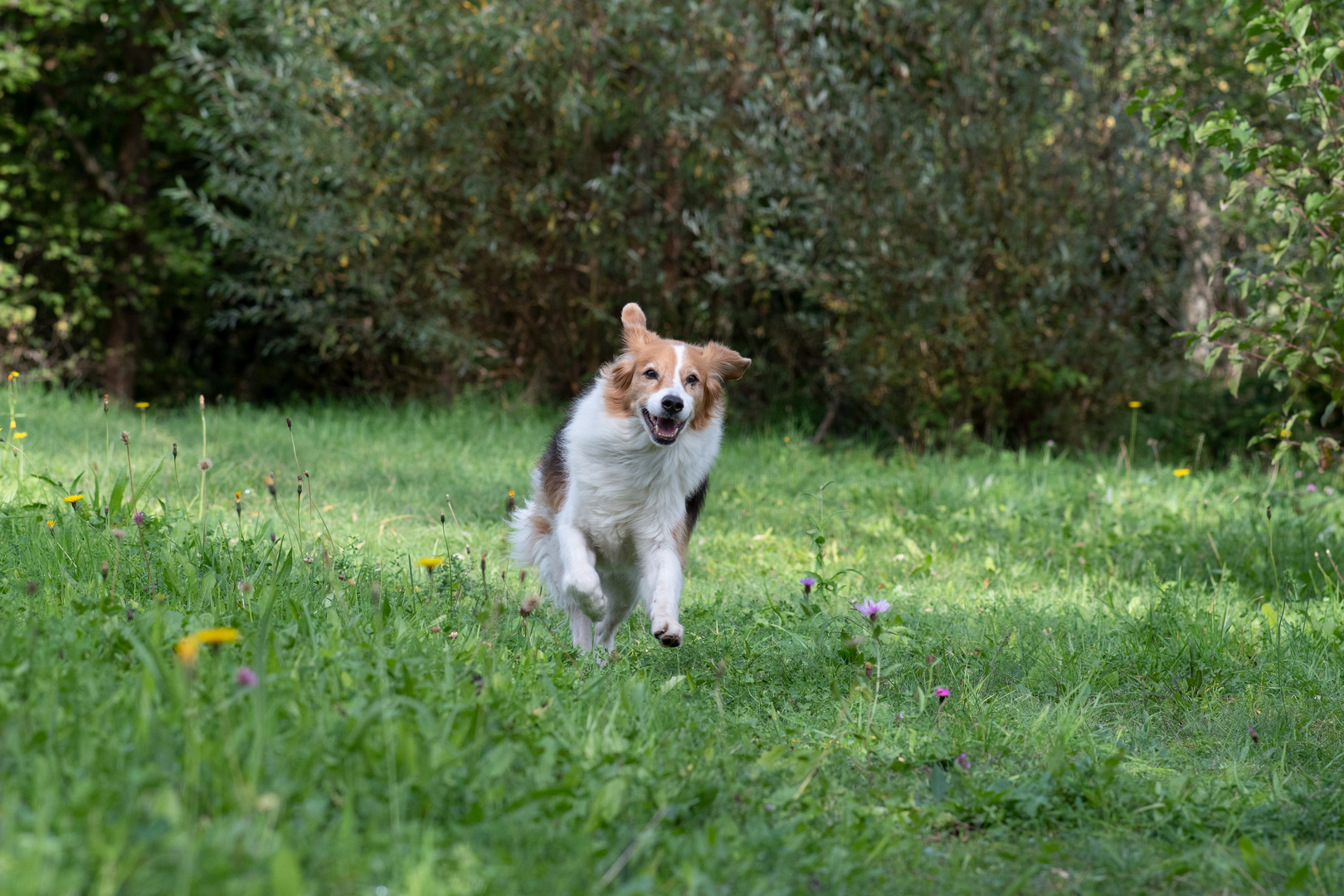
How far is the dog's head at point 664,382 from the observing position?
4320mm

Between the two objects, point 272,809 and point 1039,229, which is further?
point 1039,229

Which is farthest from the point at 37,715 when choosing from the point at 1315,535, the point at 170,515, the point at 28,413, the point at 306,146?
the point at 306,146

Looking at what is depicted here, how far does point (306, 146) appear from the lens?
33.2 ft

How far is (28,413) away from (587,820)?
748cm

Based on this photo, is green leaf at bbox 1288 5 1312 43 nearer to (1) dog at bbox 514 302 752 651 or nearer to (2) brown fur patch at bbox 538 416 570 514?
(1) dog at bbox 514 302 752 651

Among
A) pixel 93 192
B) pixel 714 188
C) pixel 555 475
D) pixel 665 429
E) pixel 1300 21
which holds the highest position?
pixel 1300 21

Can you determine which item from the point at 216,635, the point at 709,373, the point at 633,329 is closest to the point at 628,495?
the point at 709,373

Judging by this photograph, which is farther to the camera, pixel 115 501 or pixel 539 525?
pixel 539 525

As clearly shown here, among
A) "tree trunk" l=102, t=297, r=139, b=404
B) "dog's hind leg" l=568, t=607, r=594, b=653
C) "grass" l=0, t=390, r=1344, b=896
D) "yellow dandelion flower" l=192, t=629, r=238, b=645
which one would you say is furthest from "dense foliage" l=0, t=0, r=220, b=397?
"yellow dandelion flower" l=192, t=629, r=238, b=645

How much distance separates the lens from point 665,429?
14.2ft

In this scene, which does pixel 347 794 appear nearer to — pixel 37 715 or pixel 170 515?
pixel 37 715

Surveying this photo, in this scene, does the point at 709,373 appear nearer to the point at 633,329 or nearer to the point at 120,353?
the point at 633,329

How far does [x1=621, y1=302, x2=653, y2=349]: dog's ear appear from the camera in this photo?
467 cm

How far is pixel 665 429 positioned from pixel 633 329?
586 mm
